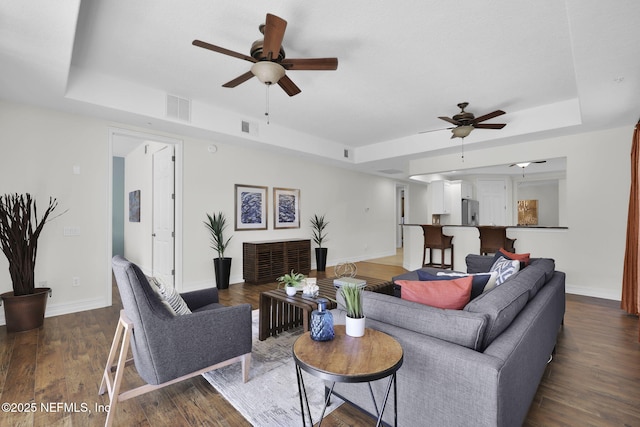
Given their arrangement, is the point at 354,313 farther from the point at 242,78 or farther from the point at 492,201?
the point at 492,201

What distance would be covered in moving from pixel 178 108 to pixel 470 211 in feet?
24.8

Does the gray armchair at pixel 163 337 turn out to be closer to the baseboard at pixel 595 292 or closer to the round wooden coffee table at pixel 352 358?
the round wooden coffee table at pixel 352 358

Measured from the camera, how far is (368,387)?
157 centimetres

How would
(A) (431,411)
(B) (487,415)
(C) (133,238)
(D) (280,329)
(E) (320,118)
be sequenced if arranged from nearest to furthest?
(B) (487,415) → (A) (431,411) → (D) (280,329) → (E) (320,118) → (C) (133,238)

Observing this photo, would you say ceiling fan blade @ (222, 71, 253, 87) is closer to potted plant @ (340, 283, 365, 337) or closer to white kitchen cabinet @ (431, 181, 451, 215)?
potted plant @ (340, 283, 365, 337)

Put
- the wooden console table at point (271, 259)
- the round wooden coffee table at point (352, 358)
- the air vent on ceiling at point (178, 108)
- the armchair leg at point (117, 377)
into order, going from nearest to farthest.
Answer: the round wooden coffee table at point (352, 358)
the armchair leg at point (117, 377)
the air vent on ceiling at point (178, 108)
the wooden console table at point (271, 259)

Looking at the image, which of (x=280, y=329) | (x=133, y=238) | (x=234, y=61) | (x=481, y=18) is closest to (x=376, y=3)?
(x=481, y=18)

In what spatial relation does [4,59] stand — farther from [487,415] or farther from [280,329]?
[487,415]

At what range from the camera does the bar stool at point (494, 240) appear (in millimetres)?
5016

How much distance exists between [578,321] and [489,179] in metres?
5.57

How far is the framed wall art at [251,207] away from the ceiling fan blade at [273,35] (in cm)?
325

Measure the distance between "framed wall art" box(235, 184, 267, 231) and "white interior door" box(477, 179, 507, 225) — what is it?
613 centimetres

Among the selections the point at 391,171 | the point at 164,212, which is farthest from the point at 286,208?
the point at 391,171

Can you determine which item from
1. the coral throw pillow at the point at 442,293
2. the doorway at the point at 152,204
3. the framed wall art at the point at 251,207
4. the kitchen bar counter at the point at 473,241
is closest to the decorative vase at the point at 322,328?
the coral throw pillow at the point at 442,293
